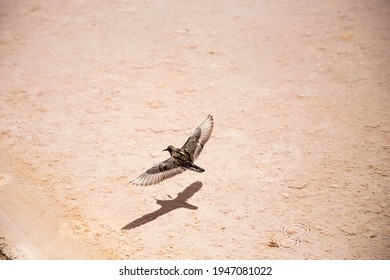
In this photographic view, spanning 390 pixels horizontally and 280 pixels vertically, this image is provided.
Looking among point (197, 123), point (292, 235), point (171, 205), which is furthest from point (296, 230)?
point (197, 123)

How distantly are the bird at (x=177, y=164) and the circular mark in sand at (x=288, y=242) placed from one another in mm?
1608

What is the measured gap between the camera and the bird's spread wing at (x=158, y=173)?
6883 mm

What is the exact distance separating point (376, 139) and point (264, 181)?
2.56m

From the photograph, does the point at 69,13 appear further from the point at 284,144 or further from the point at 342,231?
the point at 342,231

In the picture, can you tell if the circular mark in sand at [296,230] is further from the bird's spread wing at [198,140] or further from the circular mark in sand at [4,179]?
the circular mark in sand at [4,179]

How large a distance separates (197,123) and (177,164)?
7.00 ft

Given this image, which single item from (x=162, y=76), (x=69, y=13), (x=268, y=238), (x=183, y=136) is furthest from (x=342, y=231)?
(x=69, y=13)

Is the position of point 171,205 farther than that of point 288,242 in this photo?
Yes

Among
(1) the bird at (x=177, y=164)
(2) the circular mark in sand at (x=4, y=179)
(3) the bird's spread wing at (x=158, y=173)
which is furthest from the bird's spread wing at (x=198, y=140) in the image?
(2) the circular mark in sand at (x=4, y=179)

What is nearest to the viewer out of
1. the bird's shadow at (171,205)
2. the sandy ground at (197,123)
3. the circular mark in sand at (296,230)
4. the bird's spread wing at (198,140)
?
the circular mark in sand at (296,230)

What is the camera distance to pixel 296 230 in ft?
21.9

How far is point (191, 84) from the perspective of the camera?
10.6 m

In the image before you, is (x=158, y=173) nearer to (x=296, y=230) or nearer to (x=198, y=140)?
(x=198, y=140)
